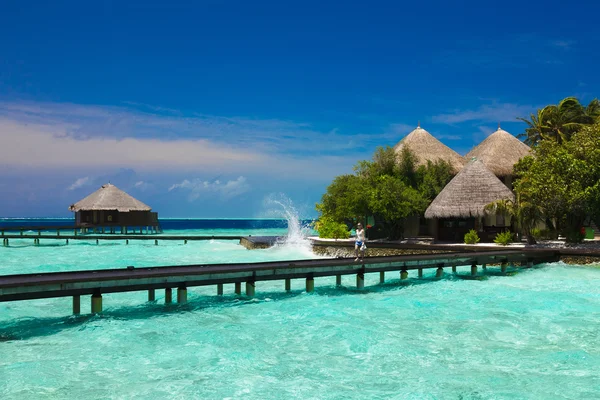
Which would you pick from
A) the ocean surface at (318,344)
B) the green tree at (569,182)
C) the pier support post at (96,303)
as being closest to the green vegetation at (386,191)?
the green tree at (569,182)

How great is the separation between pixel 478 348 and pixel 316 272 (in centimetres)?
567

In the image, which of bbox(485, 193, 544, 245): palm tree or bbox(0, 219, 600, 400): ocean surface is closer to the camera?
bbox(0, 219, 600, 400): ocean surface

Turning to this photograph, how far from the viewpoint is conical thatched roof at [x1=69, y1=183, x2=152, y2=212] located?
148 feet

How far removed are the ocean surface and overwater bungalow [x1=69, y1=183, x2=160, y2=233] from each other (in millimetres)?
31537

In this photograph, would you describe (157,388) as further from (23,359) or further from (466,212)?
(466,212)

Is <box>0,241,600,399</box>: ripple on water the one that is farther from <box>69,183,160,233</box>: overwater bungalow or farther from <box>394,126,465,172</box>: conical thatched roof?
<box>69,183,160,233</box>: overwater bungalow

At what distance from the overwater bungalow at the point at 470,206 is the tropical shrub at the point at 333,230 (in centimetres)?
478

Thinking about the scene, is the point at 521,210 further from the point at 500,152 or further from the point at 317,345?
the point at 317,345

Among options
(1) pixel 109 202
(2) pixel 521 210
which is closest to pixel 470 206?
(2) pixel 521 210

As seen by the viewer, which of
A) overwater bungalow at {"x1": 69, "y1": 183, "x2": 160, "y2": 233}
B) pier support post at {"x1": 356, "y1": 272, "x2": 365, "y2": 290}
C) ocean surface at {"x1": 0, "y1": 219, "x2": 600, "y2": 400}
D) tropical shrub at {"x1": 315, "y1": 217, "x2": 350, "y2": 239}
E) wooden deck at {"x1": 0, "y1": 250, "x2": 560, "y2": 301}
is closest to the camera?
ocean surface at {"x1": 0, "y1": 219, "x2": 600, "y2": 400}

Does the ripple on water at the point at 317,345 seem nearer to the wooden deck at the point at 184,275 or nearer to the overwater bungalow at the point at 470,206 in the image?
the wooden deck at the point at 184,275

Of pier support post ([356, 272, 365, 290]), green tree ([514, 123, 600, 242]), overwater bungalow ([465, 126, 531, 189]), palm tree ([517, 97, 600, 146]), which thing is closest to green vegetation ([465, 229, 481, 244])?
green tree ([514, 123, 600, 242])

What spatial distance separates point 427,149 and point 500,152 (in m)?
3.74

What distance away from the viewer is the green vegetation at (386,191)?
25.7m
